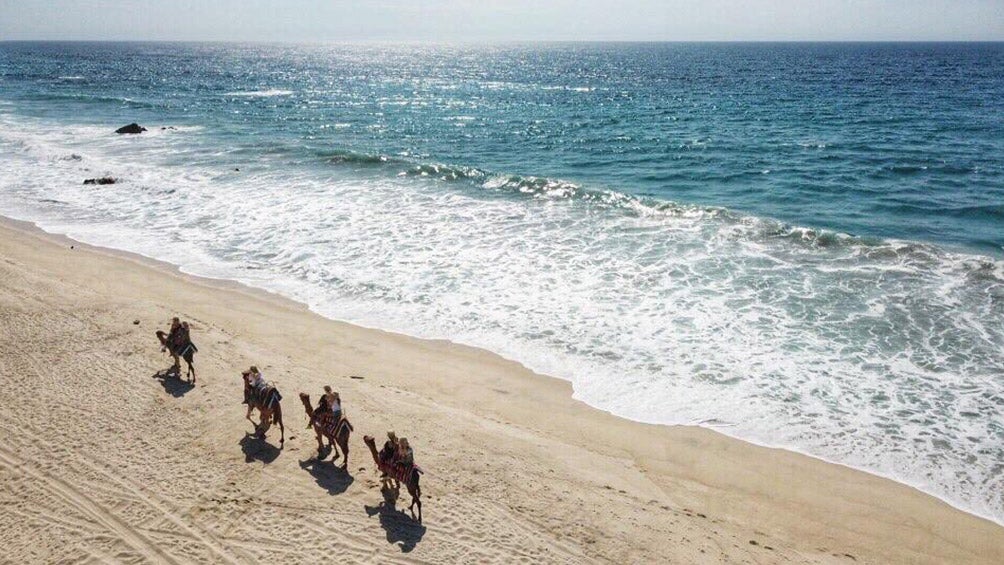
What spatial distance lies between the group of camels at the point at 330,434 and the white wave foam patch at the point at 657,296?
5.47 m

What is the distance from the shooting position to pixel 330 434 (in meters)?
10.3

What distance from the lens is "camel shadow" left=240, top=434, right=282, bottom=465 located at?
10523mm

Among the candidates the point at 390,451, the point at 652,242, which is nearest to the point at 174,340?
Result: the point at 390,451

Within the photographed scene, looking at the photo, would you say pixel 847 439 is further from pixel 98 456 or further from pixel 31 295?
pixel 31 295

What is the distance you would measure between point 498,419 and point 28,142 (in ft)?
149

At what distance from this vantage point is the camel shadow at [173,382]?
12.4 m

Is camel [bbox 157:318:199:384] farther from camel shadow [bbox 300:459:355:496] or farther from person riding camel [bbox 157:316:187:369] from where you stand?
camel shadow [bbox 300:459:355:496]

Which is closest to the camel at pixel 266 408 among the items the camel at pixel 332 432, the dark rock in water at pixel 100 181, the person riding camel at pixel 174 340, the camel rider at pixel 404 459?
the camel at pixel 332 432

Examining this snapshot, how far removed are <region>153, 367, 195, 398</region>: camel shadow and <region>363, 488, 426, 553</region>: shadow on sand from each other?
5.52 metres

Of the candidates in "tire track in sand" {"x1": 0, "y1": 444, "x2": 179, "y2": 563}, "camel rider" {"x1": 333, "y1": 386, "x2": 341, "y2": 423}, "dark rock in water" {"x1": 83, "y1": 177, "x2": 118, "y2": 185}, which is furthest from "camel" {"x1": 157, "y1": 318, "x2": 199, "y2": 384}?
"dark rock in water" {"x1": 83, "y1": 177, "x2": 118, "y2": 185}

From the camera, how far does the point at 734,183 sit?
100ft

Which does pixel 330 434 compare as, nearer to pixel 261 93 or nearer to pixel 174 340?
→ pixel 174 340

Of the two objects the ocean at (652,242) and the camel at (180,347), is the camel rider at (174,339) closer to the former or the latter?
the camel at (180,347)

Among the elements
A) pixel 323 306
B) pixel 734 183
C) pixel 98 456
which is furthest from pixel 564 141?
pixel 98 456
